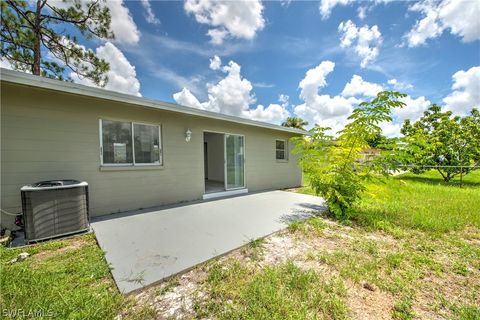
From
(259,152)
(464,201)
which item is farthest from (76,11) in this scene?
(464,201)

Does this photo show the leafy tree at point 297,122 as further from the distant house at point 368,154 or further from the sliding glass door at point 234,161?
the distant house at point 368,154

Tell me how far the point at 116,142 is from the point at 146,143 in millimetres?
644

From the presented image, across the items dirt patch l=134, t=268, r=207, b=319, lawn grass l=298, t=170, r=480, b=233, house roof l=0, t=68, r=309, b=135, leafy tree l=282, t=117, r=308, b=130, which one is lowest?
lawn grass l=298, t=170, r=480, b=233

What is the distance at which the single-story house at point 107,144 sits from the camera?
330 centimetres

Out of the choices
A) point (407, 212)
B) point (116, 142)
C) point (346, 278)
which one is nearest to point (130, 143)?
point (116, 142)

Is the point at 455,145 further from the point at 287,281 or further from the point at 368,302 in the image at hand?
the point at 287,281

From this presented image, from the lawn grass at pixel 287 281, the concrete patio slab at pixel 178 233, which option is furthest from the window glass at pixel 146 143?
the lawn grass at pixel 287 281

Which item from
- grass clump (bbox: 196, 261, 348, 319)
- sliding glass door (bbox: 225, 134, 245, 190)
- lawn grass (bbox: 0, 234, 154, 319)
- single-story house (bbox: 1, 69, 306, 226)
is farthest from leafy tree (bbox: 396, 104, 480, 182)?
lawn grass (bbox: 0, 234, 154, 319)

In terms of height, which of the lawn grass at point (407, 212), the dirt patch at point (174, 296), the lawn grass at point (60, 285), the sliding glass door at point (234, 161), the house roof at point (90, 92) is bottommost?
the lawn grass at point (407, 212)

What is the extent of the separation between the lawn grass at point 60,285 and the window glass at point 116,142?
6.84 feet

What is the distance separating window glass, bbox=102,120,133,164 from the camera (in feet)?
13.9

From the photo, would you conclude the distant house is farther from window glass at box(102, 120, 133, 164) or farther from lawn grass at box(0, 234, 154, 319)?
window glass at box(102, 120, 133, 164)

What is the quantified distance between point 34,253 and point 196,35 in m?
7.68

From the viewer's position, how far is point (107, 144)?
4.27m
